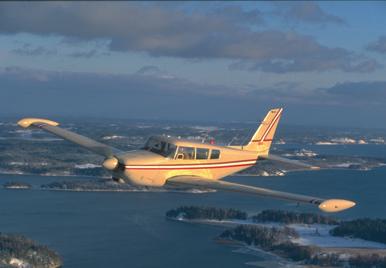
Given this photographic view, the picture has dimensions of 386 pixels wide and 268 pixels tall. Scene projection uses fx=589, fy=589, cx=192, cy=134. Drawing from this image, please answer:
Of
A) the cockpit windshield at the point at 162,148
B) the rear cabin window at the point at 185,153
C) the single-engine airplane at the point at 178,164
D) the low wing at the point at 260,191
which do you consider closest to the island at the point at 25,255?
the single-engine airplane at the point at 178,164

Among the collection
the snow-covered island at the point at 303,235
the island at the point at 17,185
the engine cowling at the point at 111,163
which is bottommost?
the island at the point at 17,185

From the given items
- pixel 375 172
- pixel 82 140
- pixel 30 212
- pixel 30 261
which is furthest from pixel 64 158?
pixel 82 140

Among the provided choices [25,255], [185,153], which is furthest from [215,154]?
[25,255]

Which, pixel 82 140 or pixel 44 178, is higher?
pixel 82 140

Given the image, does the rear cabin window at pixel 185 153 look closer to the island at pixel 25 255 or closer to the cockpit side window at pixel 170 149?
the cockpit side window at pixel 170 149

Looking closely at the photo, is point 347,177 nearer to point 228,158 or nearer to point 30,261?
point 30,261

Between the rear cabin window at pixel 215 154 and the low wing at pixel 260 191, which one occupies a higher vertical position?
the rear cabin window at pixel 215 154

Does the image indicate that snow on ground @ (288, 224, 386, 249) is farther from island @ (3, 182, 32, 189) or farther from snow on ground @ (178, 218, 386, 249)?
island @ (3, 182, 32, 189)
